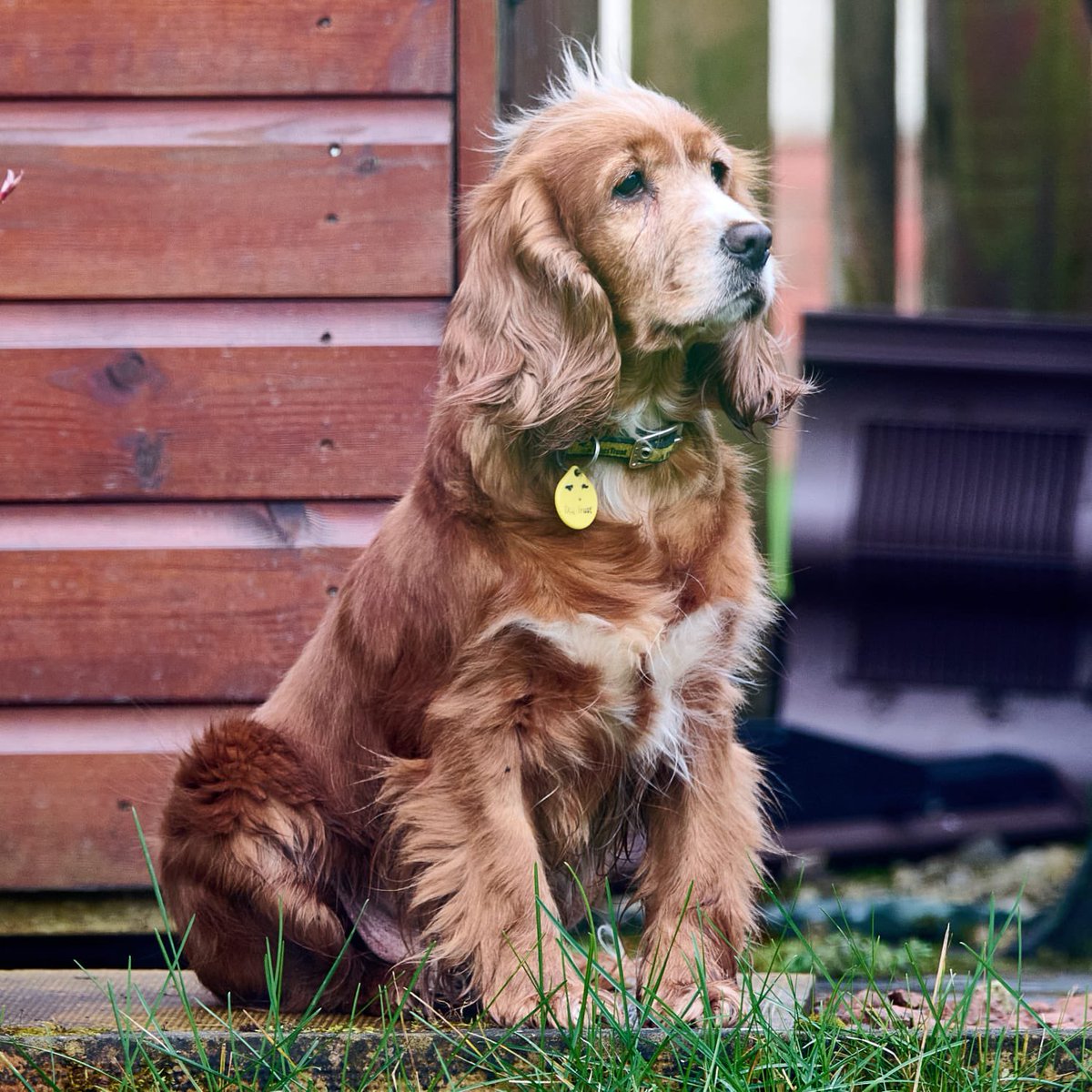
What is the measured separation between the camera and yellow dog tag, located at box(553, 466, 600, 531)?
2.02 meters

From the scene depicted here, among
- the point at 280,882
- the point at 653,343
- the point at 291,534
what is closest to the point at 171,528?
the point at 291,534

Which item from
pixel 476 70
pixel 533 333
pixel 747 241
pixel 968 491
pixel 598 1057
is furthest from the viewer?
pixel 968 491

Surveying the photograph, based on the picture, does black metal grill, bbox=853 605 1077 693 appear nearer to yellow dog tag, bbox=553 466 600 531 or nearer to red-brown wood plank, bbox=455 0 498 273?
red-brown wood plank, bbox=455 0 498 273

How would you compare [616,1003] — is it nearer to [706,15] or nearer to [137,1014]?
[137,1014]

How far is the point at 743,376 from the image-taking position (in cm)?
216

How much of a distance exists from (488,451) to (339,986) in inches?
33.1

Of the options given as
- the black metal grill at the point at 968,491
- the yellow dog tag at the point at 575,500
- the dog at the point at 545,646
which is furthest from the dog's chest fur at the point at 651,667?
the black metal grill at the point at 968,491

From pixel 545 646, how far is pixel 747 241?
0.62 m

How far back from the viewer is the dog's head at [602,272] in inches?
78.7

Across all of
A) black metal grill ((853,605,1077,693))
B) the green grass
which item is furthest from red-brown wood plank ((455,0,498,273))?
black metal grill ((853,605,1077,693))

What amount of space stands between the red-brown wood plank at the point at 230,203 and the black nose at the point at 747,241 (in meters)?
1.02

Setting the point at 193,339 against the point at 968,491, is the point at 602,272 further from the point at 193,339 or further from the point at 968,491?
the point at 968,491

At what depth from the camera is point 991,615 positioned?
3.86 m

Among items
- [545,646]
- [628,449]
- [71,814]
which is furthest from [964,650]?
[71,814]
